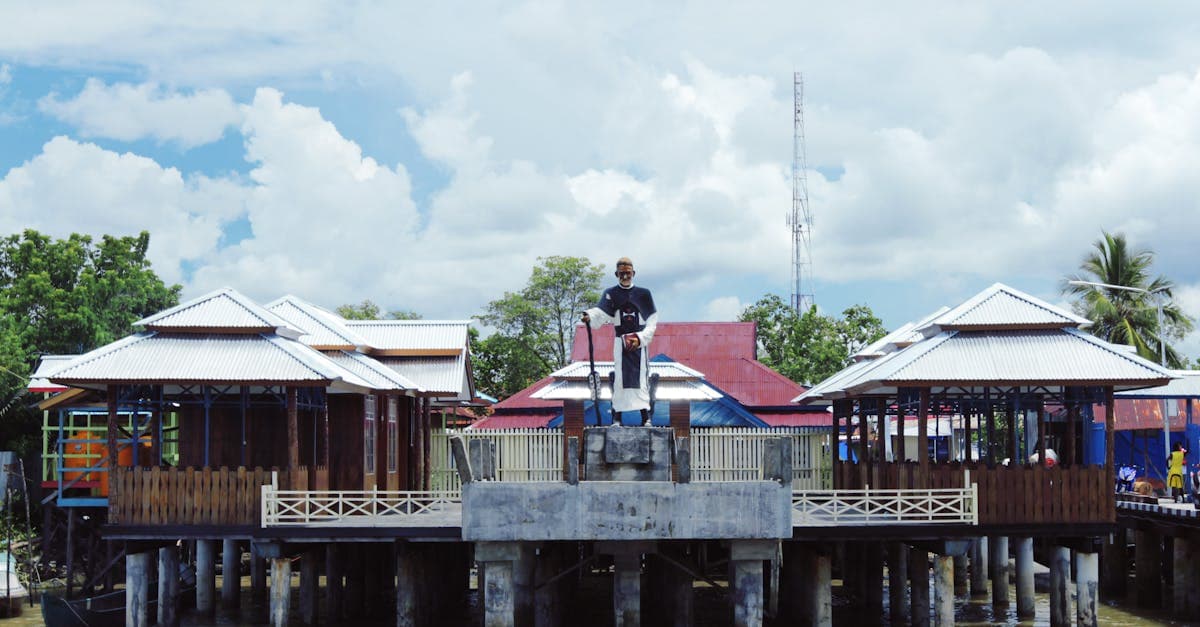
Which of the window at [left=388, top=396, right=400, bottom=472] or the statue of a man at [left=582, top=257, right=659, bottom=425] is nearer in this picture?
the statue of a man at [left=582, top=257, right=659, bottom=425]

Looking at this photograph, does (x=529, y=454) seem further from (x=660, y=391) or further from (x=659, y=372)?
(x=659, y=372)

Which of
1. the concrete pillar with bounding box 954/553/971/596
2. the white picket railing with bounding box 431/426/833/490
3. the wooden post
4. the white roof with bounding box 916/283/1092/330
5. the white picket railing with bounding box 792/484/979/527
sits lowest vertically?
the concrete pillar with bounding box 954/553/971/596

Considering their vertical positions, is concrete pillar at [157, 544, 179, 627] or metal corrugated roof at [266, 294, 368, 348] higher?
metal corrugated roof at [266, 294, 368, 348]

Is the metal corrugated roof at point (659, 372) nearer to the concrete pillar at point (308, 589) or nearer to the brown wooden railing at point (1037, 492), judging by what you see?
the concrete pillar at point (308, 589)

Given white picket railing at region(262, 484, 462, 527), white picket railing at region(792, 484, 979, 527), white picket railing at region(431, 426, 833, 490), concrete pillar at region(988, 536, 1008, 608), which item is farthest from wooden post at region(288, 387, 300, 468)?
concrete pillar at region(988, 536, 1008, 608)

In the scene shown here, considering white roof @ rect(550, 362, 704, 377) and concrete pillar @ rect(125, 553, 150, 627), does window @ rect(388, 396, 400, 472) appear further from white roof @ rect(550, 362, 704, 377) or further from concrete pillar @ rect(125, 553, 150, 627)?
concrete pillar @ rect(125, 553, 150, 627)

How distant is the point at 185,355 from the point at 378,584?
982cm

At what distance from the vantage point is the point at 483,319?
67.7m

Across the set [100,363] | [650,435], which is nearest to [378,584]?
[100,363]

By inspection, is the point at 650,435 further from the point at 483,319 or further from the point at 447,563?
the point at 483,319

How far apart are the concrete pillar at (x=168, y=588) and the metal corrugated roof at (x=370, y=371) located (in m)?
5.14

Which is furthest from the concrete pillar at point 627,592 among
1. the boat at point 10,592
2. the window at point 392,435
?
the boat at point 10,592

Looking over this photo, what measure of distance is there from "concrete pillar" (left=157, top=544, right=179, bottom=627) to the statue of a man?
33.7 feet

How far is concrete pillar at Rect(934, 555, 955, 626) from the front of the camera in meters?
25.0
